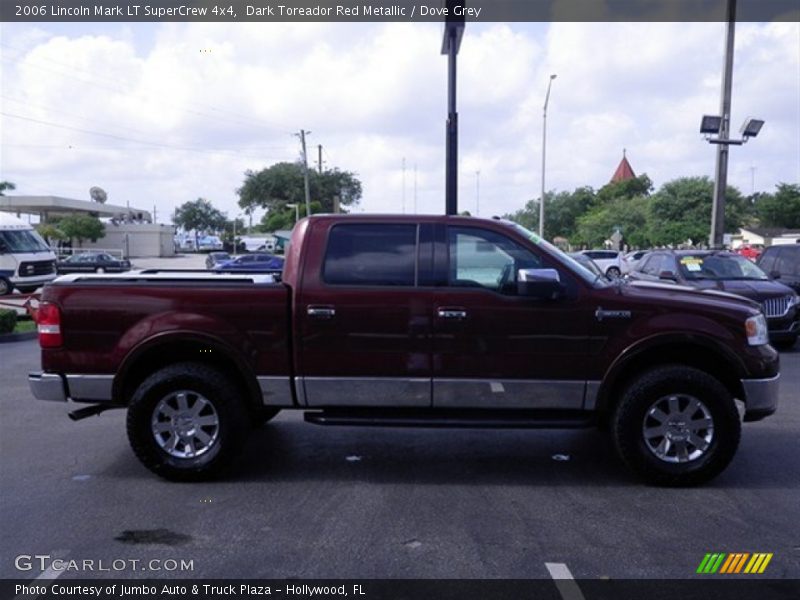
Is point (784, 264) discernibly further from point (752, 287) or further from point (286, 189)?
point (286, 189)

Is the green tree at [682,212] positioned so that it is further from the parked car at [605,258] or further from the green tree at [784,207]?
the green tree at [784,207]

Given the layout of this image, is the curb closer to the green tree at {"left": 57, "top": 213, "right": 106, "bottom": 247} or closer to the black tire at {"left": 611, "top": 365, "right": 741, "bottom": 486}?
the black tire at {"left": 611, "top": 365, "right": 741, "bottom": 486}

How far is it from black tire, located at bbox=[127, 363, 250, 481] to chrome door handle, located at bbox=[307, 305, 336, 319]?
854 millimetres

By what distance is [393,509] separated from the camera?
5.11m

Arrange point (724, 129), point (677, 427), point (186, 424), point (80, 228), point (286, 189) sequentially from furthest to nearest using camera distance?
1. point (286, 189)
2. point (80, 228)
3. point (724, 129)
4. point (186, 424)
5. point (677, 427)

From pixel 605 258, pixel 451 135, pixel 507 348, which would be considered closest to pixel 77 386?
pixel 507 348

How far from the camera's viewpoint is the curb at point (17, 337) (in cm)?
1384

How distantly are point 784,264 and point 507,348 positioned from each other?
10.9 m

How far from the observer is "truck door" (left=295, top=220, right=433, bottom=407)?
18.3 feet

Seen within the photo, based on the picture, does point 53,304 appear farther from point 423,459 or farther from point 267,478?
point 423,459

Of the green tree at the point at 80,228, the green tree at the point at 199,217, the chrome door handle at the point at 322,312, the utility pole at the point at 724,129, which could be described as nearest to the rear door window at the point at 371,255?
the chrome door handle at the point at 322,312

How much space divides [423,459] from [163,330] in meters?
2.37

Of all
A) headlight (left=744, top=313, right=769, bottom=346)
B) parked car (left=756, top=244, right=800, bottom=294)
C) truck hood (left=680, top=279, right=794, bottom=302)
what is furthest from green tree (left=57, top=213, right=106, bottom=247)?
headlight (left=744, top=313, right=769, bottom=346)

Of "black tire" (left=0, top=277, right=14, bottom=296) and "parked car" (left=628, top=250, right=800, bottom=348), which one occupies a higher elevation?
"parked car" (left=628, top=250, right=800, bottom=348)
